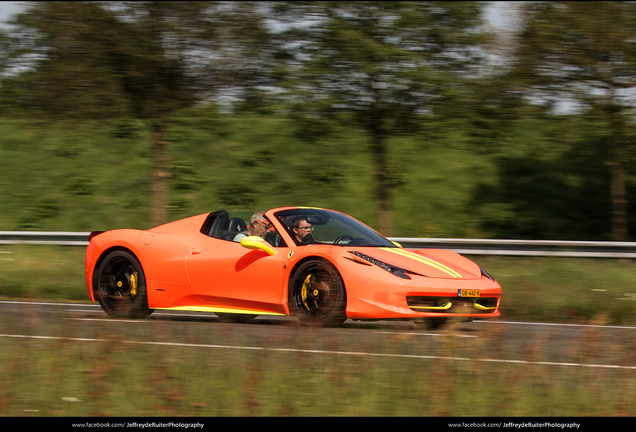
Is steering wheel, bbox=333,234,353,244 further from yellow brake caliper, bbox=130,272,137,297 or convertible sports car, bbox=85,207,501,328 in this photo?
yellow brake caliper, bbox=130,272,137,297

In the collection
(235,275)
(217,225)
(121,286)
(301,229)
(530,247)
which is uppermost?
(301,229)

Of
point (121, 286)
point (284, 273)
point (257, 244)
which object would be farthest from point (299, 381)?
point (121, 286)

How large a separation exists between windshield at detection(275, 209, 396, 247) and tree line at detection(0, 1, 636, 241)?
5.79 meters

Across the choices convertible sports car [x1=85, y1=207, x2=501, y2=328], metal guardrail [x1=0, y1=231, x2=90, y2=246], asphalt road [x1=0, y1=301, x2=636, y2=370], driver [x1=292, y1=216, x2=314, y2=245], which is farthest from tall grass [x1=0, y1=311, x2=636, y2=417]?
metal guardrail [x1=0, y1=231, x2=90, y2=246]

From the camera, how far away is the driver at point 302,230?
7567 millimetres

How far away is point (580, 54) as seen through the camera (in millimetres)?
13336

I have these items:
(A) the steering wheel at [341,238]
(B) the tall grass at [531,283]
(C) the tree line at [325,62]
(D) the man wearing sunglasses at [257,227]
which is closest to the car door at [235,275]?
(D) the man wearing sunglasses at [257,227]

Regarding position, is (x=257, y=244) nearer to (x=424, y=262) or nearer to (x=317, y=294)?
(x=317, y=294)

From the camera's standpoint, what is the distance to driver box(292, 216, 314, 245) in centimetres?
757

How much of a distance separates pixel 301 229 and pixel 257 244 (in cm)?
59

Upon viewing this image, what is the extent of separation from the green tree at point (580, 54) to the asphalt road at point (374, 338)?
6903 millimetres

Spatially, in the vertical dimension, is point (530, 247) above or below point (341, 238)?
below

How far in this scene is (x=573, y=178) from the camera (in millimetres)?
19281
